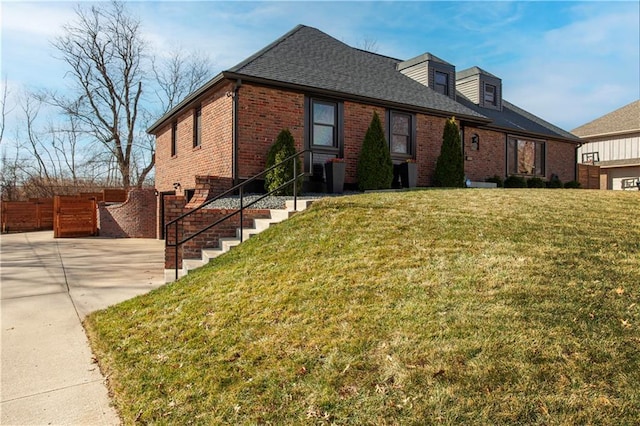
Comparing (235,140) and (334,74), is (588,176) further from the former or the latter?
(235,140)

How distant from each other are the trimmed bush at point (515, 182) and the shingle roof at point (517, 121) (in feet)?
6.34

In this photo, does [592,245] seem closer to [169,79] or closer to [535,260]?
[535,260]

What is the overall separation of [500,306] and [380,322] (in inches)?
39.3

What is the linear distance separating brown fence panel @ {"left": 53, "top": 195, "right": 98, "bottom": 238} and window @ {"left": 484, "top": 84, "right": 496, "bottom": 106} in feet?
57.6

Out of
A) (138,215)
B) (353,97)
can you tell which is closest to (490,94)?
(353,97)

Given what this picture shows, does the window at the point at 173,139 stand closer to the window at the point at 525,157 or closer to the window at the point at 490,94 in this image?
the window at the point at 525,157

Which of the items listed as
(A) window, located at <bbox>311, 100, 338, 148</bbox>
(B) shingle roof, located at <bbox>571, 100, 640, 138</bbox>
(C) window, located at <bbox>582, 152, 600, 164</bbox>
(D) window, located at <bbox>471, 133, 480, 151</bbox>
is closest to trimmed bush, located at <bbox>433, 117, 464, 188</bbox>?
(D) window, located at <bbox>471, 133, 480, 151</bbox>

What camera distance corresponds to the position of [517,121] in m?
16.6

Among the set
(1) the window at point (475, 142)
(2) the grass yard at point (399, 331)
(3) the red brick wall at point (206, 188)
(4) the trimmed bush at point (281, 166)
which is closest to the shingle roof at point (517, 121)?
(1) the window at point (475, 142)

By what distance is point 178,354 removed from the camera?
3.44 m

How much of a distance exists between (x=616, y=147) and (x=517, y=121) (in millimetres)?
11054

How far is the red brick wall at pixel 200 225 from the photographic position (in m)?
6.93

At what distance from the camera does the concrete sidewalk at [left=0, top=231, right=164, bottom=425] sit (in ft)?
9.69

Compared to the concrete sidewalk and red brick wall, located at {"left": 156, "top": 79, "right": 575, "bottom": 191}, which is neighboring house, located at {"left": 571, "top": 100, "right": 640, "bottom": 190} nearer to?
red brick wall, located at {"left": 156, "top": 79, "right": 575, "bottom": 191}
